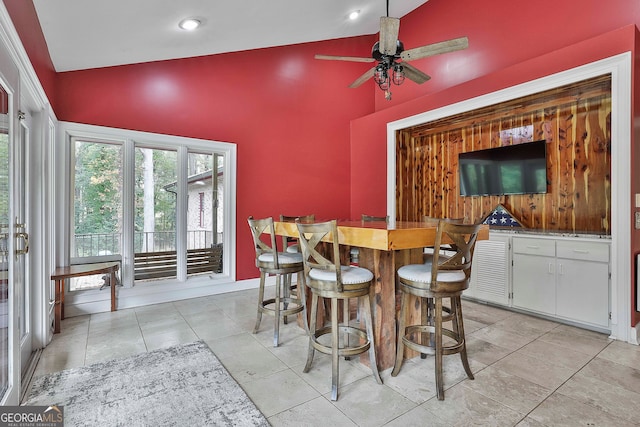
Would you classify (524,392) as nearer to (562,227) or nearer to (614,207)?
(614,207)

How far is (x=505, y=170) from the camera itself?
427 centimetres

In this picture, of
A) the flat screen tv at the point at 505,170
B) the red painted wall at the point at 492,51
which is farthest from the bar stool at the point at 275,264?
the flat screen tv at the point at 505,170

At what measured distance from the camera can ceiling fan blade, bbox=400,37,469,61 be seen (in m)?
2.54

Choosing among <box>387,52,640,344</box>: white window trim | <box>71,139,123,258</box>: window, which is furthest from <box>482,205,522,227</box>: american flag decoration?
<box>71,139,123,258</box>: window

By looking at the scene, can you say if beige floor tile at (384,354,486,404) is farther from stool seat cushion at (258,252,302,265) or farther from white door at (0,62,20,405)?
white door at (0,62,20,405)

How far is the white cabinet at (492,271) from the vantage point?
Answer: 369cm

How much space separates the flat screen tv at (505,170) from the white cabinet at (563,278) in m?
0.94

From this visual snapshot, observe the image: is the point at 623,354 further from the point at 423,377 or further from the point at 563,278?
the point at 423,377

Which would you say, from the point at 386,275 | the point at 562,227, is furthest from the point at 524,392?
the point at 562,227

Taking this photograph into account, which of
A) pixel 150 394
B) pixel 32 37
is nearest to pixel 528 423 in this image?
pixel 150 394

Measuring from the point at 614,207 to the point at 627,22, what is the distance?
186 centimetres

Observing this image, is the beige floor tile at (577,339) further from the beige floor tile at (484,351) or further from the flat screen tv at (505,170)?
the flat screen tv at (505,170)

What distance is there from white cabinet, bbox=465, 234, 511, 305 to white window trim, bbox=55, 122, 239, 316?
10.3 feet

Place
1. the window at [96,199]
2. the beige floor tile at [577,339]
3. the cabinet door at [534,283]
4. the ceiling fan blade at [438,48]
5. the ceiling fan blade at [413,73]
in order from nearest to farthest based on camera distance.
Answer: the ceiling fan blade at [438,48], the beige floor tile at [577,339], the ceiling fan blade at [413,73], the cabinet door at [534,283], the window at [96,199]
